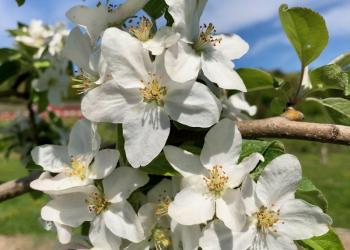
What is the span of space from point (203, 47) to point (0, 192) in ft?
2.01

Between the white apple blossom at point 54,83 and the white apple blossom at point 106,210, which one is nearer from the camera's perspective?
the white apple blossom at point 106,210

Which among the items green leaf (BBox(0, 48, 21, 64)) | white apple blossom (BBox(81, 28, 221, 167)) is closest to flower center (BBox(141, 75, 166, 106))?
white apple blossom (BBox(81, 28, 221, 167))

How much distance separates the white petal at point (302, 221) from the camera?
919mm

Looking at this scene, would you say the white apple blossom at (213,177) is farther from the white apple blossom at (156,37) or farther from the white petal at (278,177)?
the white apple blossom at (156,37)

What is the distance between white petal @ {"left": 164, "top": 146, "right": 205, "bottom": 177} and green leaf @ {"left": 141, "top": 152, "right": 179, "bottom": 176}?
A: 0.02 m

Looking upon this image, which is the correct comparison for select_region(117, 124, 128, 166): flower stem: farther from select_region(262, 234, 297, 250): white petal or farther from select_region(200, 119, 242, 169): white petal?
select_region(262, 234, 297, 250): white petal

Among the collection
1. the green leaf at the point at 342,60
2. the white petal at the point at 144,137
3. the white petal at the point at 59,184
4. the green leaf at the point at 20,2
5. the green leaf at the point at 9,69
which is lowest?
the green leaf at the point at 9,69

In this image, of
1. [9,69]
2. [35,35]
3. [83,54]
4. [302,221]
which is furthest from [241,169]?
[35,35]

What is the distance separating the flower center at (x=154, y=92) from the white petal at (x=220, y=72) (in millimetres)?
80

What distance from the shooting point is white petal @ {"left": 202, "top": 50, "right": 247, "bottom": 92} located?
920 millimetres

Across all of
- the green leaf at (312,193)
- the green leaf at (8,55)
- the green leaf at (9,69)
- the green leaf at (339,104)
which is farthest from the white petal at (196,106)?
the green leaf at (9,69)

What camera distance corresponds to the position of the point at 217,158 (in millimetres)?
910

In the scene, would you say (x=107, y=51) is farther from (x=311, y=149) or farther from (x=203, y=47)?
(x=311, y=149)

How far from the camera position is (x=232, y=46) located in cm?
102
